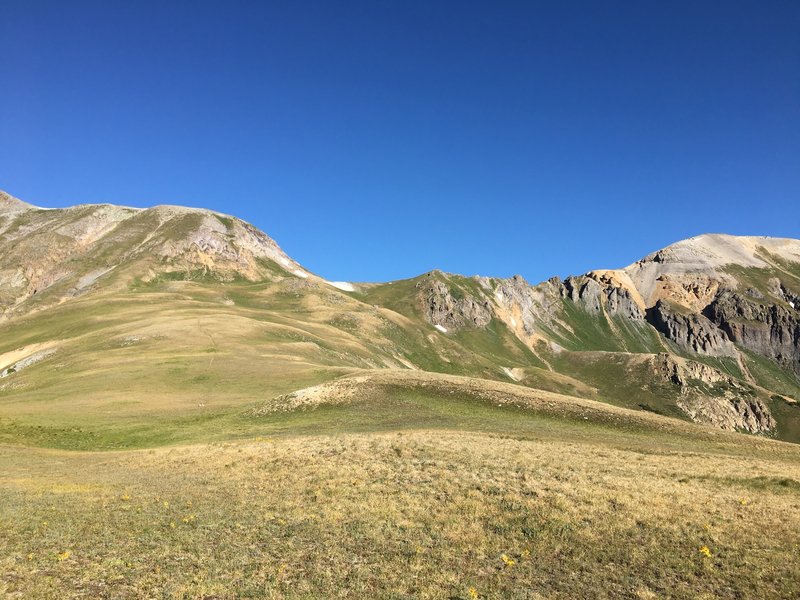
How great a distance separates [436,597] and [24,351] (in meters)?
128

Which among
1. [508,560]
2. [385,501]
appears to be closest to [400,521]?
[385,501]

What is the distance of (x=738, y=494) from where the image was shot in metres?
26.8

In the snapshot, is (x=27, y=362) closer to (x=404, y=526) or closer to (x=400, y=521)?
(x=400, y=521)

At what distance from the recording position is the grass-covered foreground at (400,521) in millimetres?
16703

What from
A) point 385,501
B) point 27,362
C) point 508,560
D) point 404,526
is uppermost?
point 27,362

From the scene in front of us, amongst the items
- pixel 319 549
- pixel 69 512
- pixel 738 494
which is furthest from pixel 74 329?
pixel 738 494

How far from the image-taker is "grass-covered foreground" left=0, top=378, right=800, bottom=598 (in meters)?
16.7

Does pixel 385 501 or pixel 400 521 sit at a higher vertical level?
pixel 385 501

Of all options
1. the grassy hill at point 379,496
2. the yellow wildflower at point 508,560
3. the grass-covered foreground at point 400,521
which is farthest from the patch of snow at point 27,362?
the yellow wildflower at point 508,560

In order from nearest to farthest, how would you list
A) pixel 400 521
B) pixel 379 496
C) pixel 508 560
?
pixel 508 560 → pixel 400 521 → pixel 379 496

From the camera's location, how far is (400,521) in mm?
22984

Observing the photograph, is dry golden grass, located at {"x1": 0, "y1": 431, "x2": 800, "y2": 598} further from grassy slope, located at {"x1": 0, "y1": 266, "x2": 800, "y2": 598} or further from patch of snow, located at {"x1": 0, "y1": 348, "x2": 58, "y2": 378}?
patch of snow, located at {"x1": 0, "y1": 348, "x2": 58, "y2": 378}

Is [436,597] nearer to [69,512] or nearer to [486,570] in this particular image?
[486,570]

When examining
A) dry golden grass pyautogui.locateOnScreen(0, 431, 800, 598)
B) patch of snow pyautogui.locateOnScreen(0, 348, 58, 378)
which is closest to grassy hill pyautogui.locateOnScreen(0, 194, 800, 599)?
dry golden grass pyautogui.locateOnScreen(0, 431, 800, 598)
